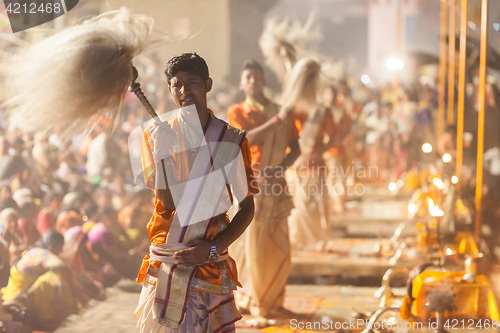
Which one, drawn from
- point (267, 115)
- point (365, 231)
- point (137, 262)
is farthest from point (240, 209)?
point (365, 231)

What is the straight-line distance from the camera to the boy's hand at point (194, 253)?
301 centimetres

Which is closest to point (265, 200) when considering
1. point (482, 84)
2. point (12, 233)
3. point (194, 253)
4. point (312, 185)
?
point (12, 233)

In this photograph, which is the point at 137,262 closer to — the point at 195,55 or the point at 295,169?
the point at 295,169

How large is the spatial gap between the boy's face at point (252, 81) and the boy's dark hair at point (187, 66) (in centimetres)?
255

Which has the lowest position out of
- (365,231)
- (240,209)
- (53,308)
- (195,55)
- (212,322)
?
(365,231)

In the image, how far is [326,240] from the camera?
8.25 metres

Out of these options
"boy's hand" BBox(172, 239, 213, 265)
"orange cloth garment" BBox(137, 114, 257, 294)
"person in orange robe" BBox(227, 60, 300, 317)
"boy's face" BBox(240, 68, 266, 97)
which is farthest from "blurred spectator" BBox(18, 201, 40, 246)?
"boy's hand" BBox(172, 239, 213, 265)

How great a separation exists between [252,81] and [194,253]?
2784 millimetres

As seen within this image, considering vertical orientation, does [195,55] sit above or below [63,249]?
above

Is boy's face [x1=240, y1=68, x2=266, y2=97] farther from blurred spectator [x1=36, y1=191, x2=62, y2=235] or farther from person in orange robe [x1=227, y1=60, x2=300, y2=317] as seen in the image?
blurred spectator [x1=36, y1=191, x2=62, y2=235]

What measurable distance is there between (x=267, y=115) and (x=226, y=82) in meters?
3.89

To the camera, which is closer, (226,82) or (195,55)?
(195,55)

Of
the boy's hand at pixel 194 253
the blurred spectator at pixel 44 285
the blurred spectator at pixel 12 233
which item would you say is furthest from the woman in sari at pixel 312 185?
the boy's hand at pixel 194 253

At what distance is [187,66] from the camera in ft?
9.92
